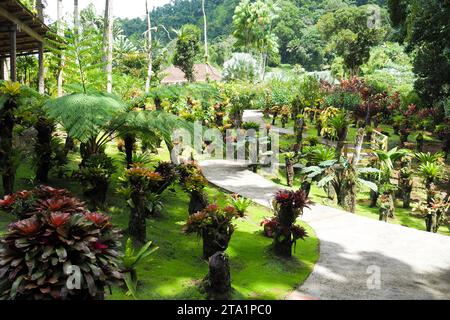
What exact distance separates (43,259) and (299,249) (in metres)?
4.72

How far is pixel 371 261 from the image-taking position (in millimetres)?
6727

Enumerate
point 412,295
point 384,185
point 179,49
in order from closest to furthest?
point 412,295
point 384,185
point 179,49

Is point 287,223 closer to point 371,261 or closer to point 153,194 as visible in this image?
point 371,261

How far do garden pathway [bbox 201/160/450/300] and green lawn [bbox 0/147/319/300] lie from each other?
283mm

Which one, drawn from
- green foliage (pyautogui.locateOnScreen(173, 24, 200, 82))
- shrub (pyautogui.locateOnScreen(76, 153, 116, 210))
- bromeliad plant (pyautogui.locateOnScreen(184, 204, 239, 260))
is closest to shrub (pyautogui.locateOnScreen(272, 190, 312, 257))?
bromeliad plant (pyautogui.locateOnScreen(184, 204, 239, 260))

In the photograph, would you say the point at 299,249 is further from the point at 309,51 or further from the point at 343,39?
the point at 309,51

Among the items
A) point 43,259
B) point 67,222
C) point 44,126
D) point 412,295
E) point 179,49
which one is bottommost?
point 412,295

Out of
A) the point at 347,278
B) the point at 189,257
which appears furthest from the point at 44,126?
the point at 347,278

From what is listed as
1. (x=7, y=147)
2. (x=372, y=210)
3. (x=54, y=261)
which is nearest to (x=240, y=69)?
(x=372, y=210)

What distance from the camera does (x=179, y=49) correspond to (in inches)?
1470

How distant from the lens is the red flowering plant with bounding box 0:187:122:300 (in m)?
3.39

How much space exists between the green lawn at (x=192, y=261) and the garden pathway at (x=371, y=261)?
0.93 feet

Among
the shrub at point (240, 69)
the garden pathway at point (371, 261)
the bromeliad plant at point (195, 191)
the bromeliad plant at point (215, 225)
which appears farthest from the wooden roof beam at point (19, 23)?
the shrub at point (240, 69)

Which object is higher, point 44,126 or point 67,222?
point 44,126
